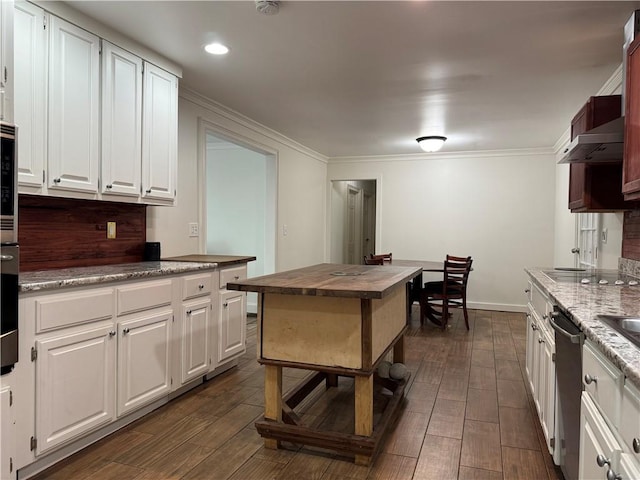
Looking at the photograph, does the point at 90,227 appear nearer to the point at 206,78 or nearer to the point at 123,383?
the point at 123,383

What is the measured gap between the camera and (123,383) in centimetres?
237

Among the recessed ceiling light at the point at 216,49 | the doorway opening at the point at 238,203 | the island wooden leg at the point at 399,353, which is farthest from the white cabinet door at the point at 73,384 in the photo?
the doorway opening at the point at 238,203

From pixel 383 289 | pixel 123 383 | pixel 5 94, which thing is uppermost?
pixel 5 94

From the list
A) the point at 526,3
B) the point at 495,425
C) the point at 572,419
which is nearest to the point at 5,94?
the point at 526,3

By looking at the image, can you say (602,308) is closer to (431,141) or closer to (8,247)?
(8,247)

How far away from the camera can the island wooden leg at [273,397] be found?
2.27 metres

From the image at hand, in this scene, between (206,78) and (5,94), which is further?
(206,78)

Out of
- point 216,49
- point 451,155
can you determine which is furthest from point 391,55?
point 451,155

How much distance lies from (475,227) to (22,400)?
5725 millimetres

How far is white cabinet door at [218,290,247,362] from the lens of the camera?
324 centimetres

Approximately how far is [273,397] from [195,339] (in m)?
0.92

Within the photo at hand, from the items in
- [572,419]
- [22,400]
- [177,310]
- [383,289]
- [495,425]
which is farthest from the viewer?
[177,310]

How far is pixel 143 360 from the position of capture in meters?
2.50

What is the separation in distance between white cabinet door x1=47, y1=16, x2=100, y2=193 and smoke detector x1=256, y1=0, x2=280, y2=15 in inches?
39.6
